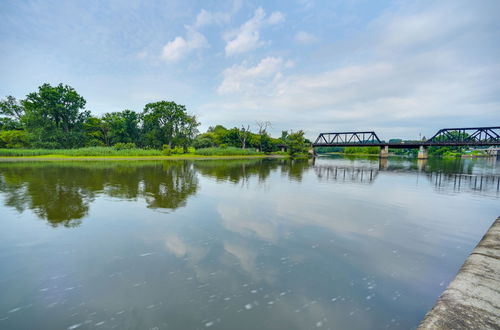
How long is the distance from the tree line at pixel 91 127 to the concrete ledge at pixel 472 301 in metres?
54.1

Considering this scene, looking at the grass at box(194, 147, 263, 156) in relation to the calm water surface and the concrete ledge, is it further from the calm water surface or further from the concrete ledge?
the concrete ledge

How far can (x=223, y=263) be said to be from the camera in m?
5.18

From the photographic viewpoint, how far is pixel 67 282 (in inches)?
172

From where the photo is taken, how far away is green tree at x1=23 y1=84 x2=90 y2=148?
45.0 m

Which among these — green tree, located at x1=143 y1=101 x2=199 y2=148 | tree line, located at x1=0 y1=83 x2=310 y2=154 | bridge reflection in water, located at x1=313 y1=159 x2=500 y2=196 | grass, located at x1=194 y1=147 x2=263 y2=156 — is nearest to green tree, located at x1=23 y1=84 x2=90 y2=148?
tree line, located at x1=0 y1=83 x2=310 y2=154

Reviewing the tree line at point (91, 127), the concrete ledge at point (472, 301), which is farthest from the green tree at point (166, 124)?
the concrete ledge at point (472, 301)

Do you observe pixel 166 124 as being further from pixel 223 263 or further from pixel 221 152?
pixel 223 263

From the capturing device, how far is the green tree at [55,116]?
45.0 meters

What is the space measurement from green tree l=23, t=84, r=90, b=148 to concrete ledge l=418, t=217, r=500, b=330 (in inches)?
2424

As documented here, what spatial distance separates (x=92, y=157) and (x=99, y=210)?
3794 centimetres

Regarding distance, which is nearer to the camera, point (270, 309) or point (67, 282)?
point (270, 309)

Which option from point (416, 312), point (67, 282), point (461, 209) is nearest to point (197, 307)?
point (67, 282)

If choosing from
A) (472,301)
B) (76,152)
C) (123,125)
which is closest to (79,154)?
(76,152)

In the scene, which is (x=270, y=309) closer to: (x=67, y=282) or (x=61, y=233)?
(x=67, y=282)
